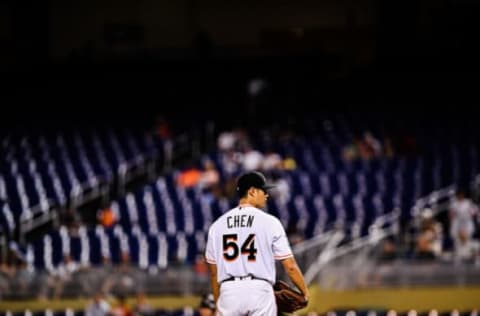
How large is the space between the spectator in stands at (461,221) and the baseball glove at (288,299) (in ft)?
→ 32.1

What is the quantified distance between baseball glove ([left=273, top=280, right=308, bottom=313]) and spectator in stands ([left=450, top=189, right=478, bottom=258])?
978cm

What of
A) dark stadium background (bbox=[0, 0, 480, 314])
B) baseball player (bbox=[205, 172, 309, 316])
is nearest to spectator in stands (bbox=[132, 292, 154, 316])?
baseball player (bbox=[205, 172, 309, 316])

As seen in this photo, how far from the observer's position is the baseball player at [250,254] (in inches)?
325

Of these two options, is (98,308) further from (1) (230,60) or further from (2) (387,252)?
(1) (230,60)

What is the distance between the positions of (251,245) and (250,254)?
2.2 inches

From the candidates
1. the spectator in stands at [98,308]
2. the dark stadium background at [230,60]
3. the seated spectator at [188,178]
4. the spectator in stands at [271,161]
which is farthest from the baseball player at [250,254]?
the dark stadium background at [230,60]

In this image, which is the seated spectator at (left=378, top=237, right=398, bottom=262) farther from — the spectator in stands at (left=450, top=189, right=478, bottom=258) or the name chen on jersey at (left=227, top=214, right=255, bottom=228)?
the name chen on jersey at (left=227, top=214, right=255, bottom=228)

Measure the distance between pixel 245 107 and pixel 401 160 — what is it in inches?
256

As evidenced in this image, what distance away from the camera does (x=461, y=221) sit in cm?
1864

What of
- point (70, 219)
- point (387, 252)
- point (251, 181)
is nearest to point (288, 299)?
point (251, 181)

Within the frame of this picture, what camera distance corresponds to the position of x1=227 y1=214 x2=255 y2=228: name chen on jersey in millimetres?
8325

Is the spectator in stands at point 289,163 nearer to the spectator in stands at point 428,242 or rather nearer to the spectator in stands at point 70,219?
the spectator in stands at point 70,219

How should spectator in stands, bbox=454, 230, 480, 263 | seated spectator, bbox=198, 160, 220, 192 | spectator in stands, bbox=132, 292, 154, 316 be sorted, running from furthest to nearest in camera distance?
seated spectator, bbox=198, 160, 220, 192, spectator in stands, bbox=454, 230, 480, 263, spectator in stands, bbox=132, 292, 154, 316

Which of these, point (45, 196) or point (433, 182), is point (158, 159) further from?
point (433, 182)
